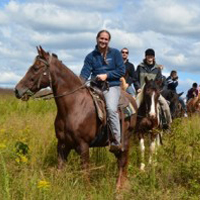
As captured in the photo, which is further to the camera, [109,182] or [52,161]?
[52,161]

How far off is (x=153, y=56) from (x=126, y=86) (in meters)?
1.09

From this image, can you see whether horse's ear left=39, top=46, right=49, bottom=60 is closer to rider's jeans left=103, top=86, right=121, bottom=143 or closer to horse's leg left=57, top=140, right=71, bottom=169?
rider's jeans left=103, top=86, right=121, bottom=143

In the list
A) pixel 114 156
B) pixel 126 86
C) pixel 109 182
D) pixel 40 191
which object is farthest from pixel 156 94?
pixel 40 191

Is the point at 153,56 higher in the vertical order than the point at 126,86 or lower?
higher

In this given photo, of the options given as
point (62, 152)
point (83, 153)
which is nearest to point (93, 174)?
point (83, 153)

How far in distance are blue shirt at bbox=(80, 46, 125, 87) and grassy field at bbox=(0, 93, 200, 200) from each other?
141cm

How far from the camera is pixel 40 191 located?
5.22m

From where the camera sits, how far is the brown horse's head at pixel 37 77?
7.26m

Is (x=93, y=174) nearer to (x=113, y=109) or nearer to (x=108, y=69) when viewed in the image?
(x=113, y=109)

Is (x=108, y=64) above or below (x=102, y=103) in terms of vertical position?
above

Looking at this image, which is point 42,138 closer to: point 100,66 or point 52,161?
point 52,161

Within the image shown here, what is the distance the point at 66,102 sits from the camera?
7449 millimetres

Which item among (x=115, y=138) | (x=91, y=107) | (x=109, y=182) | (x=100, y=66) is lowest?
(x=109, y=182)

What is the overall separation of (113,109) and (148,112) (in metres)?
3.01
